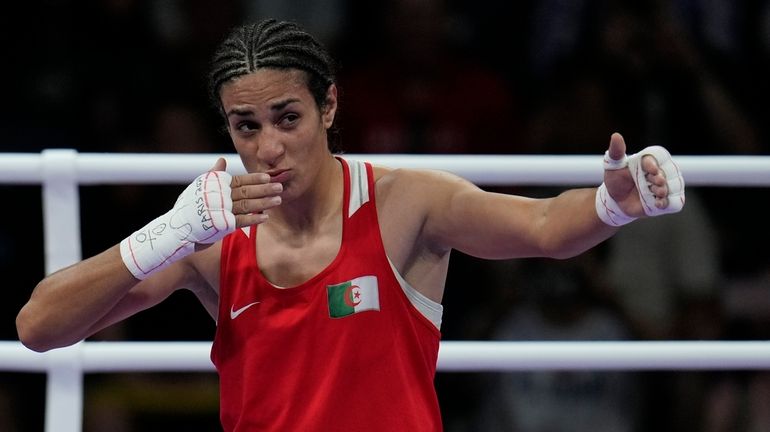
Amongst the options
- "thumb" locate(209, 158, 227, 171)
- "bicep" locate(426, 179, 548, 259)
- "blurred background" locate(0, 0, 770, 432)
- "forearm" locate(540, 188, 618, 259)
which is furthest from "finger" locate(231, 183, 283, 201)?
"blurred background" locate(0, 0, 770, 432)

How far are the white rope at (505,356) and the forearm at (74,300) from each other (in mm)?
310

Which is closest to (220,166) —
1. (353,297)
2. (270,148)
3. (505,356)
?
(270,148)

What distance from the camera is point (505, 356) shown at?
8.52 feet

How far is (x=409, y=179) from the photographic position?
7.40 feet

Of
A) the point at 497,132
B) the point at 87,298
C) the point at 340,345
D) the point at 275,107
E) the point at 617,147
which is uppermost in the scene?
the point at 497,132

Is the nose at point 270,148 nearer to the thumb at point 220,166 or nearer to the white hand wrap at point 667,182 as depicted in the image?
the thumb at point 220,166

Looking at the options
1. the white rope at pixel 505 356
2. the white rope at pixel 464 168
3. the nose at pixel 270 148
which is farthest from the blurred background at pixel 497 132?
the nose at pixel 270 148

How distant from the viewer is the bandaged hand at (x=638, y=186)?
1841mm

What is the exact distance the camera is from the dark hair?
218 cm

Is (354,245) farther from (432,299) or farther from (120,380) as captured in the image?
(120,380)

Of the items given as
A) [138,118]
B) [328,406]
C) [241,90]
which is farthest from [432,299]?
[138,118]

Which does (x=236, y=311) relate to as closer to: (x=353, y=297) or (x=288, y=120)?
(x=353, y=297)

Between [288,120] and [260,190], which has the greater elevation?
Answer: [288,120]

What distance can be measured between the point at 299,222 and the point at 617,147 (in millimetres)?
718
